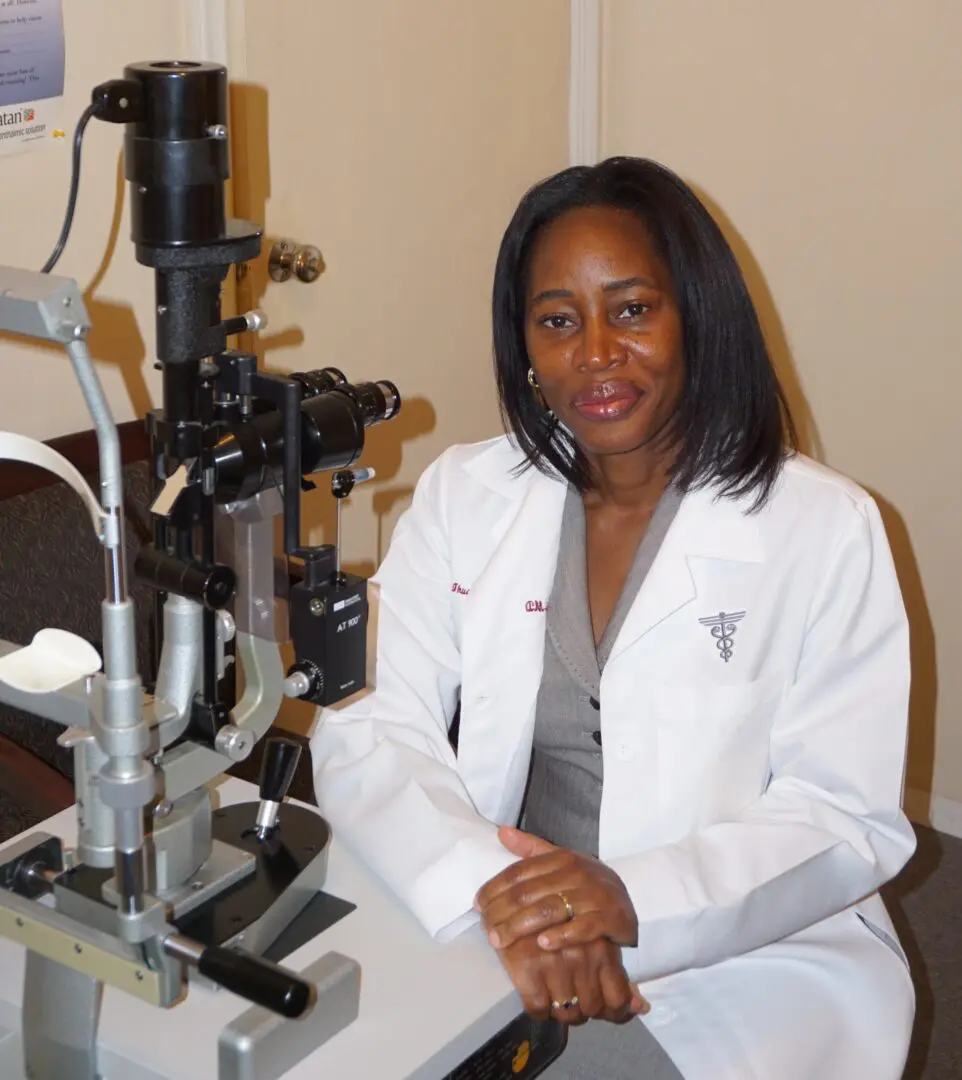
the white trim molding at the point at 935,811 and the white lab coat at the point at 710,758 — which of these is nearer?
the white lab coat at the point at 710,758

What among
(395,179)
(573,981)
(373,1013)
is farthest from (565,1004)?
(395,179)

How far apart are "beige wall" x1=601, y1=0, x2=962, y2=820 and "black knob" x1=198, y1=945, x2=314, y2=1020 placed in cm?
200

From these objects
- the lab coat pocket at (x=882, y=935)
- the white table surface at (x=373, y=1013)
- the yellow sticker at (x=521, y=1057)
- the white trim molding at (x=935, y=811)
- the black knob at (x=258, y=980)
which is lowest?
the white trim molding at (x=935, y=811)

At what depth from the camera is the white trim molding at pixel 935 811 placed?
2.76 m

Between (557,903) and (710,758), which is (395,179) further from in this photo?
(557,903)

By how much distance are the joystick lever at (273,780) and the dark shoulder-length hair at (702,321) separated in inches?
23.1

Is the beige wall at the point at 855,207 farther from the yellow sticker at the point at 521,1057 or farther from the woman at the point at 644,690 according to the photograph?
the yellow sticker at the point at 521,1057

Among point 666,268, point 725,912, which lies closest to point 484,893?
point 725,912

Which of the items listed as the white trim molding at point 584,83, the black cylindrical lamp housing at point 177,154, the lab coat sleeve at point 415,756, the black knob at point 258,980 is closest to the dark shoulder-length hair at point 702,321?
the lab coat sleeve at point 415,756

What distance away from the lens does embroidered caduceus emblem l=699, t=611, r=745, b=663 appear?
1.51 metres

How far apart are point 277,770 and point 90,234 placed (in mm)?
1120

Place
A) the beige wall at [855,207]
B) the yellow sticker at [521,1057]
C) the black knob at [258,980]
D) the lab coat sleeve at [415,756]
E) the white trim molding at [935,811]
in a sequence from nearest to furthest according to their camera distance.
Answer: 1. the black knob at [258,980]
2. the yellow sticker at [521,1057]
3. the lab coat sleeve at [415,756]
4. the beige wall at [855,207]
5. the white trim molding at [935,811]

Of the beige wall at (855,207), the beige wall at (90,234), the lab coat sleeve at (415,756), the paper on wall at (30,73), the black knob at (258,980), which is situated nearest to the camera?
the black knob at (258,980)

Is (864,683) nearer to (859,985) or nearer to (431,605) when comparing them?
(859,985)
